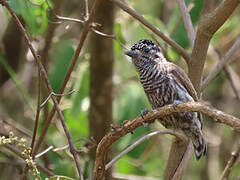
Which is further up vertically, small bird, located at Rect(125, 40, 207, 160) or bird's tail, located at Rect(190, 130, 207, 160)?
Result: small bird, located at Rect(125, 40, 207, 160)

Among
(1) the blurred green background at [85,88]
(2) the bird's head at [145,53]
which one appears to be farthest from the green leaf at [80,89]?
(2) the bird's head at [145,53]

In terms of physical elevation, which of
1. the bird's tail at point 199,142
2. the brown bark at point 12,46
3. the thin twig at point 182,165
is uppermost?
the brown bark at point 12,46

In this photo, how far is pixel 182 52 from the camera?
9.30ft

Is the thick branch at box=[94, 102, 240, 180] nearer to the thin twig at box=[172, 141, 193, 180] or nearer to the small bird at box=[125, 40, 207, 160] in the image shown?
the thin twig at box=[172, 141, 193, 180]

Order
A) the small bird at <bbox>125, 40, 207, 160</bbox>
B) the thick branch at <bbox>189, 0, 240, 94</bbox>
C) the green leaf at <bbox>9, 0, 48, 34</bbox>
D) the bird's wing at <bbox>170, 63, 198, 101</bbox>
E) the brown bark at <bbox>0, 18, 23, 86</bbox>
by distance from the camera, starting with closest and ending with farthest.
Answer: the thick branch at <bbox>189, 0, 240, 94</bbox> → the bird's wing at <bbox>170, 63, 198, 101</bbox> → the green leaf at <bbox>9, 0, 48, 34</bbox> → the small bird at <bbox>125, 40, 207, 160</bbox> → the brown bark at <bbox>0, 18, 23, 86</bbox>

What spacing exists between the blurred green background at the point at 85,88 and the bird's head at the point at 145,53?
8 cm

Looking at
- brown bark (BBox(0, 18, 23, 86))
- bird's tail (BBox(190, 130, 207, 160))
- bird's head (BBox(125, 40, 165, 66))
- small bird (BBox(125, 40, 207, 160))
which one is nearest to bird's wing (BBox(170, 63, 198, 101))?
small bird (BBox(125, 40, 207, 160))

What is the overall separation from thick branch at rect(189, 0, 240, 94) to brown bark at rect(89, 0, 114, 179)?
1154 millimetres

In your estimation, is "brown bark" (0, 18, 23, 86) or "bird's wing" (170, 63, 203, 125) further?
"brown bark" (0, 18, 23, 86)

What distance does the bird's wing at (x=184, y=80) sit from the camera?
2.89 m

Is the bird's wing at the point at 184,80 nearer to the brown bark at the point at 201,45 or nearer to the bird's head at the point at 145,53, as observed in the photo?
the brown bark at the point at 201,45

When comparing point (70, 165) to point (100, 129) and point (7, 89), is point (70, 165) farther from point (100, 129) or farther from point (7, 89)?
point (7, 89)

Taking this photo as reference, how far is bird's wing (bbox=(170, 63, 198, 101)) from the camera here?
9.47ft

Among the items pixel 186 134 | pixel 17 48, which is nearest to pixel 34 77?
pixel 17 48
